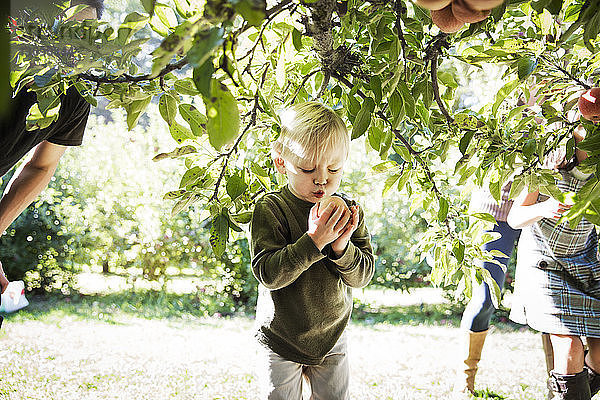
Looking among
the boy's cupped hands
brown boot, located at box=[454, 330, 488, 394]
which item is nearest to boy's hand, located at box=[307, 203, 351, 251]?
the boy's cupped hands

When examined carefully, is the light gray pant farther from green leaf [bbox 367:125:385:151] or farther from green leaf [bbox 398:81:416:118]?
green leaf [bbox 398:81:416:118]

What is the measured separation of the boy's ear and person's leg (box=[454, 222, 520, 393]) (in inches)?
53.9

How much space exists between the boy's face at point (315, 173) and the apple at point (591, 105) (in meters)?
0.48

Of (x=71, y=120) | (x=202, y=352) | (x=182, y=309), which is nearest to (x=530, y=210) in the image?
(x=71, y=120)

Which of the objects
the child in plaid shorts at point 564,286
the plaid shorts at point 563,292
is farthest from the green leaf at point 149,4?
the plaid shorts at point 563,292

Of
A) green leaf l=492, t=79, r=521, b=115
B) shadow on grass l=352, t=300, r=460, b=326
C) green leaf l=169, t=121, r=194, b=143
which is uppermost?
green leaf l=492, t=79, r=521, b=115

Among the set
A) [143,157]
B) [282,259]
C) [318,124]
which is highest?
[143,157]

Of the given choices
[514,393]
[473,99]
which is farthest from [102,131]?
[514,393]

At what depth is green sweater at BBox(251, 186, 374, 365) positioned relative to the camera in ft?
4.33

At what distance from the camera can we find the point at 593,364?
83.0 inches

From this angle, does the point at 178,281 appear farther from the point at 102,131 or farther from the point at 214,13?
the point at 214,13

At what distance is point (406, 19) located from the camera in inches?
36.4

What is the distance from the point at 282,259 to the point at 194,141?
1.04 feet

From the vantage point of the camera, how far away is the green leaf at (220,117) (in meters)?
0.40
